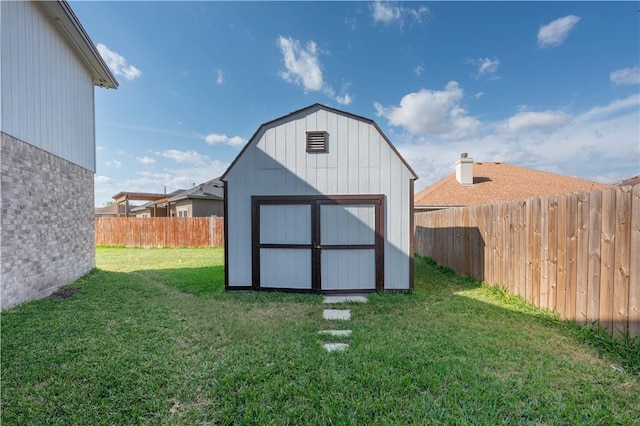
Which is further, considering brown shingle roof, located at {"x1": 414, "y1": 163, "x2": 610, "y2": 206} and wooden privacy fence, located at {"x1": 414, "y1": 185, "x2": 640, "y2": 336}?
brown shingle roof, located at {"x1": 414, "y1": 163, "x2": 610, "y2": 206}

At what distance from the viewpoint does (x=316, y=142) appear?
567 centimetres

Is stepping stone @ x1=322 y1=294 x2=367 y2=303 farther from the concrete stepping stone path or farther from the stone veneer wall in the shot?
the stone veneer wall

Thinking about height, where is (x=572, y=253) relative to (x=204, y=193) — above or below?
below

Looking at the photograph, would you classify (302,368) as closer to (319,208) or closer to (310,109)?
(319,208)

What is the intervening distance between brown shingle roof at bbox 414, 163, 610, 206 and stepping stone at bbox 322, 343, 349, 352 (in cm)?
1196

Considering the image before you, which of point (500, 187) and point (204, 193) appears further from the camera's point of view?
point (204, 193)

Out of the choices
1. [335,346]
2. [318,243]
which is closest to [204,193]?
[318,243]

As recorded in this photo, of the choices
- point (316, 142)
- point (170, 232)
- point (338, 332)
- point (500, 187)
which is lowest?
point (338, 332)

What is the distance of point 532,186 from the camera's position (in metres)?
15.0

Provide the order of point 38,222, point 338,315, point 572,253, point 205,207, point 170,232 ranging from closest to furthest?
point 572,253 → point 338,315 → point 38,222 → point 170,232 → point 205,207

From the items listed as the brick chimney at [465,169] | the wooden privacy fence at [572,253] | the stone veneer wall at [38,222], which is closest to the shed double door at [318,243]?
the wooden privacy fence at [572,253]

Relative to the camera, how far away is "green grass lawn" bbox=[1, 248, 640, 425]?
80.2 inches

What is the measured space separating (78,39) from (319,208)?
6.80 metres

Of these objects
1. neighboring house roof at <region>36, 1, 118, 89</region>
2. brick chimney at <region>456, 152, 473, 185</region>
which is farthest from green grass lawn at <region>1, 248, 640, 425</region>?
brick chimney at <region>456, 152, 473, 185</region>
